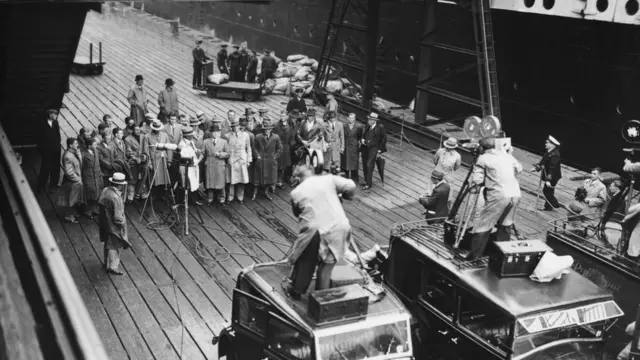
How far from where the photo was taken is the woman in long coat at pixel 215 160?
1488 centimetres

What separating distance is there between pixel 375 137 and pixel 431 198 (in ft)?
14.3

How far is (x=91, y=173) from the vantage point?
Result: 13.5 m

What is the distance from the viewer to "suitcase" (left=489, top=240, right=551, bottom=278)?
8.23 metres

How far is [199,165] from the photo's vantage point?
15.0m

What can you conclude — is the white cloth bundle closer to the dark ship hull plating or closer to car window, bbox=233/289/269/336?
car window, bbox=233/289/269/336

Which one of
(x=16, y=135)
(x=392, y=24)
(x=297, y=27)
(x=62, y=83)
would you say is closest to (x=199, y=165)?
(x=62, y=83)

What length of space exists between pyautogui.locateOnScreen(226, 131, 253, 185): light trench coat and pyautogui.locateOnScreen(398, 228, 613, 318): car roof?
7194mm

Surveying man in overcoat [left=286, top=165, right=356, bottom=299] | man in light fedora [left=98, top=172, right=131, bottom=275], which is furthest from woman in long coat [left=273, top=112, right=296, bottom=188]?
man in overcoat [left=286, top=165, right=356, bottom=299]

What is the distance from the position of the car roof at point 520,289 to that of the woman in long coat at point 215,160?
7.20 metres

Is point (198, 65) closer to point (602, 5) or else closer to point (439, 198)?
point (602, 5)

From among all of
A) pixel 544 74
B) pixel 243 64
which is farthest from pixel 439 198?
pixel 243 64

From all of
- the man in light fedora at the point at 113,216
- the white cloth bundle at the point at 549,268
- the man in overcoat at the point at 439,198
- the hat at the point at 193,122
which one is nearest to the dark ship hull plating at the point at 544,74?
the man in overcoat at the point at 439,198

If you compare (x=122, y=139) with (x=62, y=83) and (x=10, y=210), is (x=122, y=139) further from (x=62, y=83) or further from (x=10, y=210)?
(x=10, y=210)

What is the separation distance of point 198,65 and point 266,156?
35.1 feet
